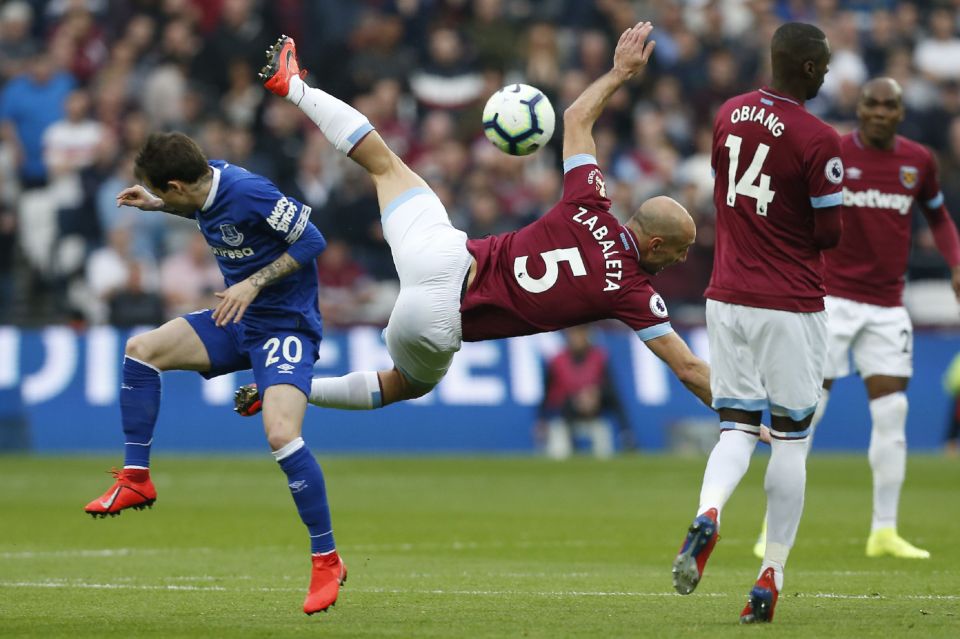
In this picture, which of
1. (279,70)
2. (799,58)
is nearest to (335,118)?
(279,70)

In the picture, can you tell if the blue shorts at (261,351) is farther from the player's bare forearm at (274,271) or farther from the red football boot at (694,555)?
the red football boot at (694,555)

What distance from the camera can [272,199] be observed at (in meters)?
8.66

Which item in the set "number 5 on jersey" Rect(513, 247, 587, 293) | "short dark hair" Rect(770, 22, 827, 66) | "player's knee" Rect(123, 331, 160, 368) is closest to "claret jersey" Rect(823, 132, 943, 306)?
"number 5 on jersey" Rect(513, 247, 587, 293)

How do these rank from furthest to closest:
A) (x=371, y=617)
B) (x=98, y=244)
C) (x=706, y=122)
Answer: (x=706, y=122) < (x=98, y=244) < (x=371, y=617)

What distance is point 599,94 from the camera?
885 cm

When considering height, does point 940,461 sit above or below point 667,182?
below

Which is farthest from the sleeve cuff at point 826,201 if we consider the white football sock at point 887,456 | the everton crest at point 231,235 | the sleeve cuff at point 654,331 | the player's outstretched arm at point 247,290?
the white football sock at point 887,456

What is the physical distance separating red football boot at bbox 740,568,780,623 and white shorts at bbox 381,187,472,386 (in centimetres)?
210

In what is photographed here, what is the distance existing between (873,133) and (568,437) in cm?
945

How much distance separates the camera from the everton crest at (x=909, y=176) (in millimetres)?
11344

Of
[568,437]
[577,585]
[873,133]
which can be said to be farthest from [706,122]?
[577,585]

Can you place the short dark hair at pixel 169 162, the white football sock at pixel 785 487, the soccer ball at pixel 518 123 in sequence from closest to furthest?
the white football sock at pixel 785 487
the short dark hair at pixel 169 162
the soccer ball at pixel 518 123

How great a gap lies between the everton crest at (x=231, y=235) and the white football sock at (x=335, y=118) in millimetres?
782

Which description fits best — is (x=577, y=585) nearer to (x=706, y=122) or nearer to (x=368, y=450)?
(x=368, y=450)
